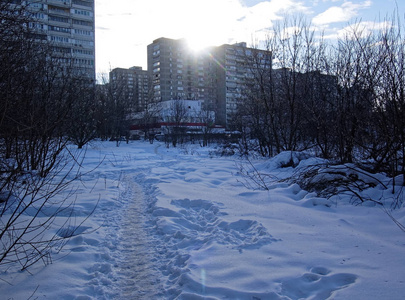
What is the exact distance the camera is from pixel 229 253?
3.58 metres

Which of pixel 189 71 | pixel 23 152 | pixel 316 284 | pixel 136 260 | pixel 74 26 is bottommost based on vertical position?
pixel 136 260

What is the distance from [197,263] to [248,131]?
14.5 metres

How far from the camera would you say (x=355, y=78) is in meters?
8.36

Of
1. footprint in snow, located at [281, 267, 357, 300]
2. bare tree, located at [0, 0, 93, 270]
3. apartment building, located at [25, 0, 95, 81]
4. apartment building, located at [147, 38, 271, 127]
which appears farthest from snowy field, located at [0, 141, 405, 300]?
apartment building, located at [147, 38, 271, 127]

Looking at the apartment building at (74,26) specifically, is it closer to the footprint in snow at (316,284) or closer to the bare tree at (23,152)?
the bare tree at (23,152)

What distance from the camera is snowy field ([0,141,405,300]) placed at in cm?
270

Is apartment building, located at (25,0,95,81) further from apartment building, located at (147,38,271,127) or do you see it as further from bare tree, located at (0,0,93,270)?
bare tree, located at (0,0,93,270)

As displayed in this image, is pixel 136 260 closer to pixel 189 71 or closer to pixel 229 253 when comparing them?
pixel 229 253

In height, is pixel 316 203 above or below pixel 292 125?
below

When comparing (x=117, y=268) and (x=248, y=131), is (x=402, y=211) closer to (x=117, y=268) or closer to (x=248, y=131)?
(x=117, y=268)

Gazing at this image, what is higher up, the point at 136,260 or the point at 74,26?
the point at 74,26

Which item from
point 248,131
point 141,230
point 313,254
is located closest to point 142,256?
point 141,230

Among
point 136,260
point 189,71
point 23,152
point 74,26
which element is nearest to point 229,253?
point 136,260

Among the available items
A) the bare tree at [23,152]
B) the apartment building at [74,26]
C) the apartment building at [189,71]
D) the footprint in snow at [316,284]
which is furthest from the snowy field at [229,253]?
the apartment building at [189,71]
